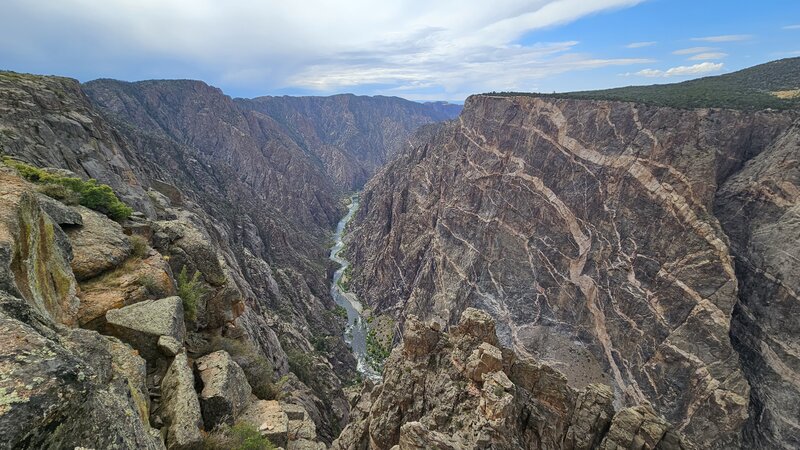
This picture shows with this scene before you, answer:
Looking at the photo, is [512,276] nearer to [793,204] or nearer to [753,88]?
[793,204]

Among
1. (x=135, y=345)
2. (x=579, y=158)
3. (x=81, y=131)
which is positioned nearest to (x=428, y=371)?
(x=135, y=345)

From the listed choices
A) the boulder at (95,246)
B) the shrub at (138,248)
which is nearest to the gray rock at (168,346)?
the boulder at (95,246)

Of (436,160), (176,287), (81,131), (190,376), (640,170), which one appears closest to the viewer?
(190,376)

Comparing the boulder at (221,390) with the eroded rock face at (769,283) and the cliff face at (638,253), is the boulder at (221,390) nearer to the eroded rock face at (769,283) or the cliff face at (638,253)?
the cliff face at (638,253)

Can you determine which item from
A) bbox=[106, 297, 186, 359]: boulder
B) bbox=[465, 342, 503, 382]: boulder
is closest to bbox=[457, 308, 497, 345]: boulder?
bbox=[465, 342, 503, 382]: boulder

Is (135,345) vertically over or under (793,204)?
over

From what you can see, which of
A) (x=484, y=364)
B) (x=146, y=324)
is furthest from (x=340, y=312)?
(x=146, y=324)

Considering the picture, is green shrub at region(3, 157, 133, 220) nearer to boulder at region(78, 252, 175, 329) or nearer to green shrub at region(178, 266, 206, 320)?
boulder at region(78, 252, 175, 329)
